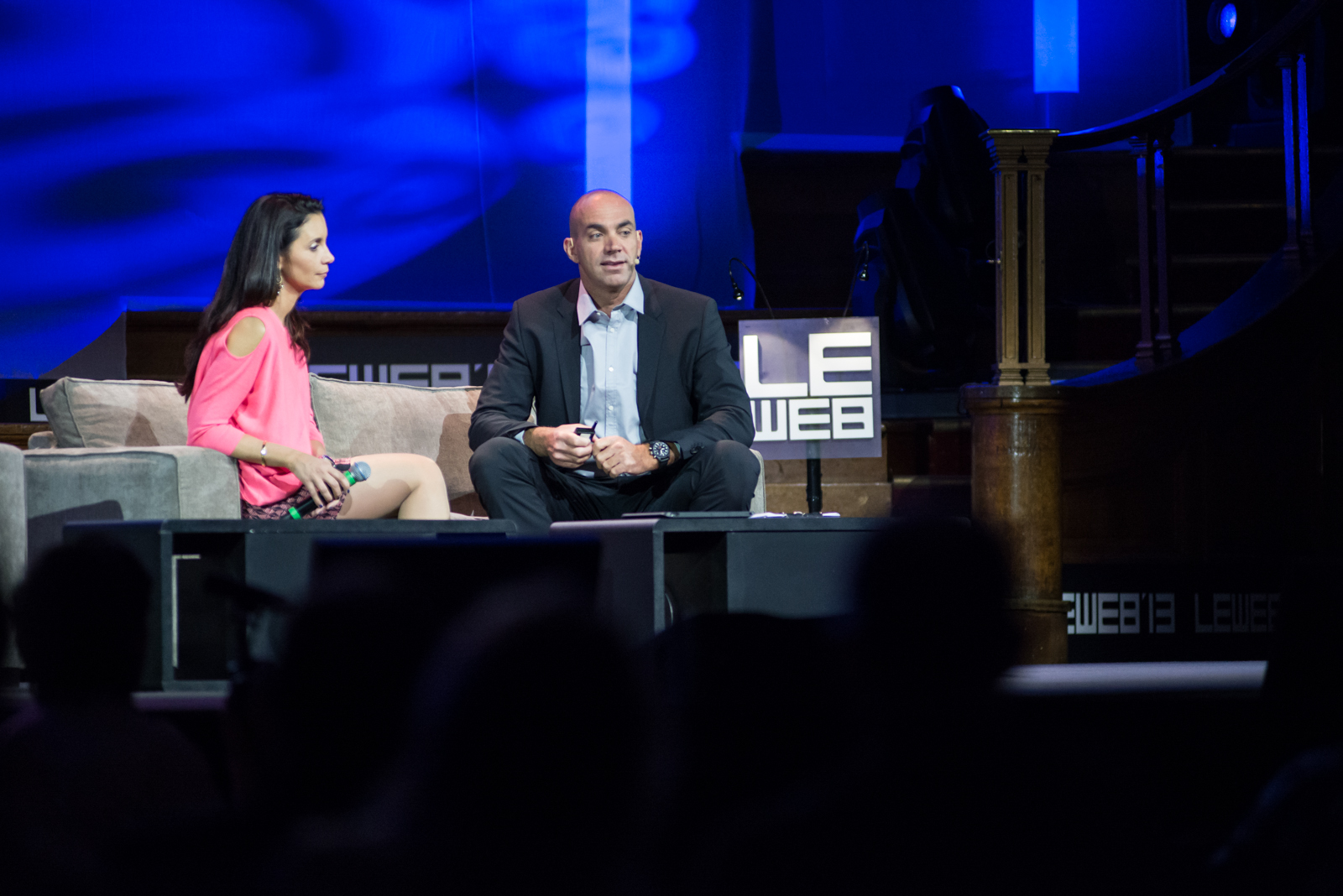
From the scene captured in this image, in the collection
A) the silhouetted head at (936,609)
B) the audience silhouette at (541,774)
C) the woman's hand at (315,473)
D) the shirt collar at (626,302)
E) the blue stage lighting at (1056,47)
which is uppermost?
the blue stage lighting at (1056,47)

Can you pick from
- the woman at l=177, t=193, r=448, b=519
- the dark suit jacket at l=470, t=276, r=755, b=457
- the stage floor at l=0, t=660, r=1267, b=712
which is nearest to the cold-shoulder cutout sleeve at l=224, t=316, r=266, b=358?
the woman at l=177, t=193, r=448, b=519

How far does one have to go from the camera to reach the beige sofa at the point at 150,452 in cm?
248

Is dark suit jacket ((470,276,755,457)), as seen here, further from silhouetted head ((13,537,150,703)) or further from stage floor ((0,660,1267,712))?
silhouetted head ((13,537,150,703))

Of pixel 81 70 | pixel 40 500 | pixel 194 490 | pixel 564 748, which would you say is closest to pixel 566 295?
pixel 194 490

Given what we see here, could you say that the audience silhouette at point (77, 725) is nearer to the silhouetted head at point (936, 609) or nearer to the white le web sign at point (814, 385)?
the silhouetted head at point (936, 609)

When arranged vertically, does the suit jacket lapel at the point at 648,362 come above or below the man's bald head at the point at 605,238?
below

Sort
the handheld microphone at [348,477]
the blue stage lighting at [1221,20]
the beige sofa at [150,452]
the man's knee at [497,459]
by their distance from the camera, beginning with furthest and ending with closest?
the blue stage lighting at [1221,20]
the man's knee at [497,459]
the handheld microphone at [348,477]
the beige sofa at [150,452]

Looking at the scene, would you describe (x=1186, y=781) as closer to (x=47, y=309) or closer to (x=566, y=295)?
(x=566, y=295)

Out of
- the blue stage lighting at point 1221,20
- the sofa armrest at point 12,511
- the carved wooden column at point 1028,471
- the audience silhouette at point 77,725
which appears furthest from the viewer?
the blue stage lighting at point 1221,20

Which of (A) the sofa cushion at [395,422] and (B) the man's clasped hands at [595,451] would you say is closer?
(B) the man's clasped hands at [595,451]

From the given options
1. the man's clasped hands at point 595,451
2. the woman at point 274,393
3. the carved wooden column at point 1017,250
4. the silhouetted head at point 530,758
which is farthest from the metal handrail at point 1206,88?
the silhouetted head at point 530,758

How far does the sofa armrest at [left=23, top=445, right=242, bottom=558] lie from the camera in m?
2.48

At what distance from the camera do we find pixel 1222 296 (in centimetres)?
458

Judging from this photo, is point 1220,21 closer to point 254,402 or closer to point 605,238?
point 605,238
